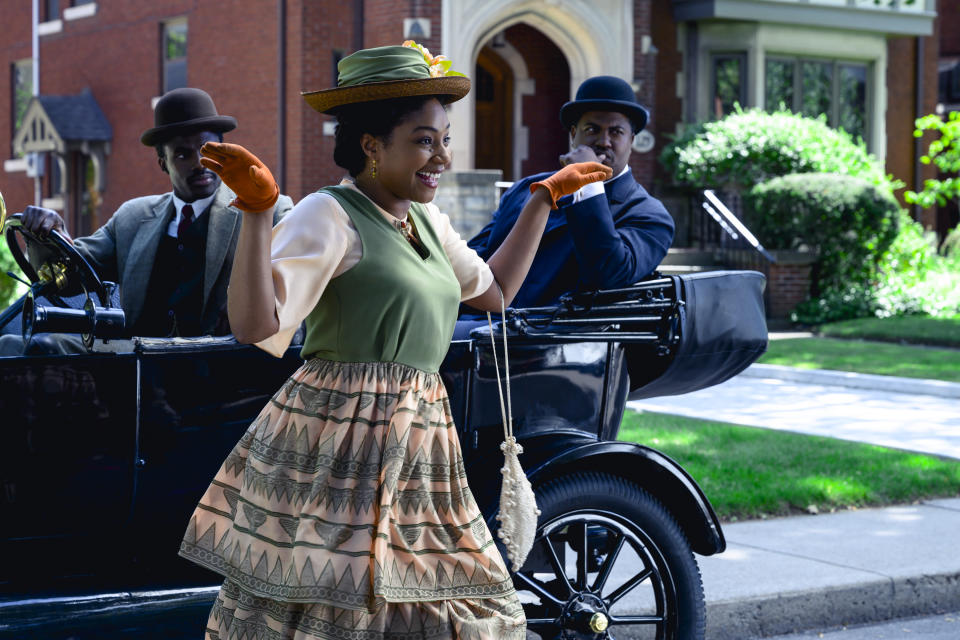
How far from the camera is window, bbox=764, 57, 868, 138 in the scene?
20250 mm

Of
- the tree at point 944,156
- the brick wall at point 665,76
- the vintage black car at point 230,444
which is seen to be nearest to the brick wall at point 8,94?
the brick wall at point 665,76

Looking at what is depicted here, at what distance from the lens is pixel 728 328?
3.91m

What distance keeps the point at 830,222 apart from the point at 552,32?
503 centimetres

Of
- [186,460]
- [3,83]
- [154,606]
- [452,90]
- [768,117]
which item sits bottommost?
[154,606]

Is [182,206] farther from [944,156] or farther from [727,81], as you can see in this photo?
[944,156]

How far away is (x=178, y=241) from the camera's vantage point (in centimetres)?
402

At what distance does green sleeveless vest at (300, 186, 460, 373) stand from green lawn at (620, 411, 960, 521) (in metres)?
3.61

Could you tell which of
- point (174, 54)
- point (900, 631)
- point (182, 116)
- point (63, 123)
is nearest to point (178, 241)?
point (182, 116)

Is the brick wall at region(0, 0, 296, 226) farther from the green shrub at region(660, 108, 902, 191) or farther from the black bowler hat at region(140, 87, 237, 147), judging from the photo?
the black bowler hat at region(140, 87, 237, 147)

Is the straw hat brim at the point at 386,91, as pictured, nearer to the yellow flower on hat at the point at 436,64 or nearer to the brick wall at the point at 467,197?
the yellow flower on hat at the point at 436,64

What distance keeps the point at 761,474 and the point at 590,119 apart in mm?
3161

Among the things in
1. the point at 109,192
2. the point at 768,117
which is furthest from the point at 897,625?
the point at 109,192

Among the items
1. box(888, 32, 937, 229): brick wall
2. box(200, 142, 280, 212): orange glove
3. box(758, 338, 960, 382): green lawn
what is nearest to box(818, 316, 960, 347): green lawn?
box(758, 338, 960, 382): green lawn

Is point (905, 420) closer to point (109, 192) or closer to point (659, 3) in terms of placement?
point (659, 3)
